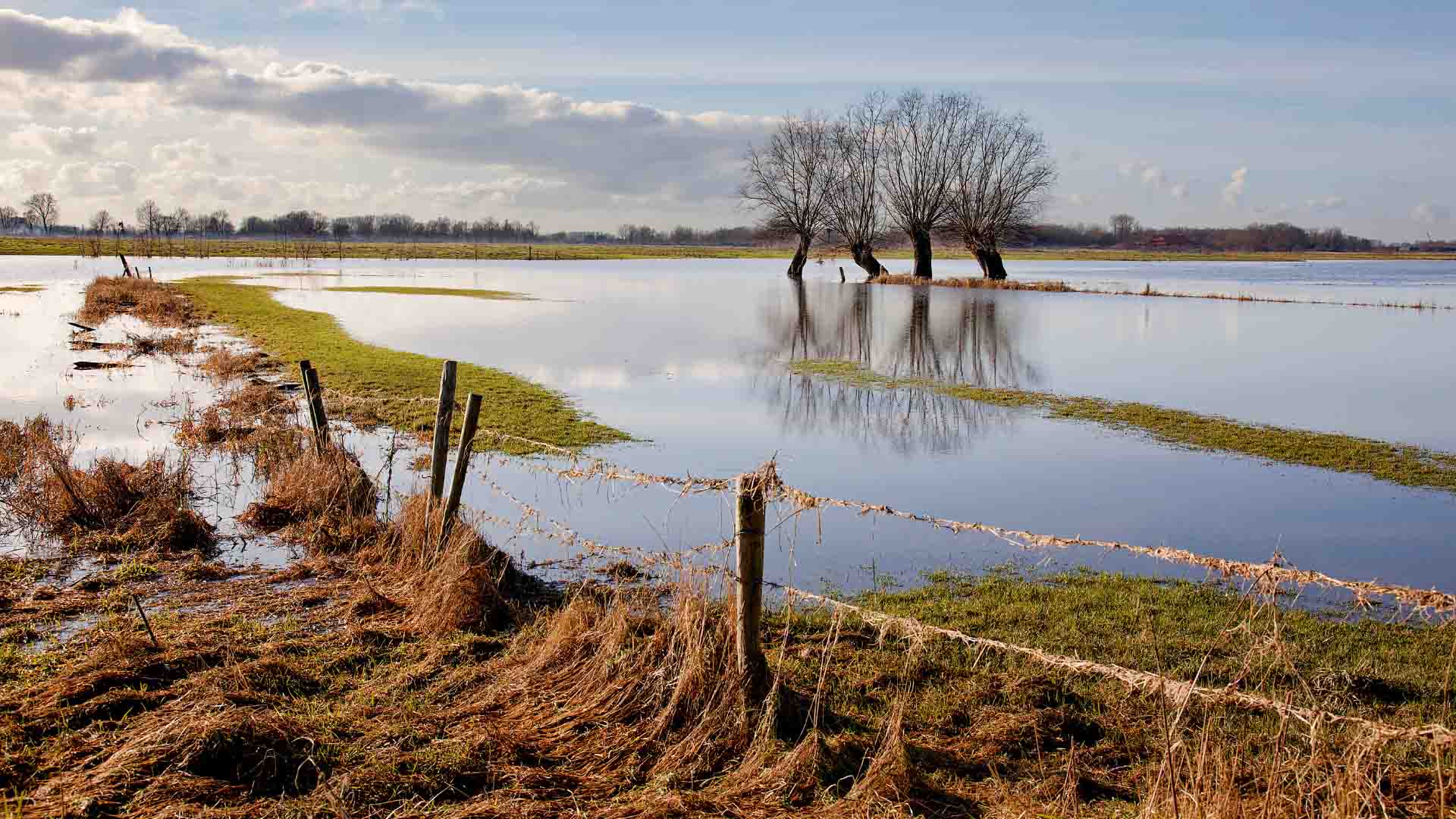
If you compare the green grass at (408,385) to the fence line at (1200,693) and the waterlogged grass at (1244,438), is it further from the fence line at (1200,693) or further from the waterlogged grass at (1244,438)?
the fence line at (1200,693)

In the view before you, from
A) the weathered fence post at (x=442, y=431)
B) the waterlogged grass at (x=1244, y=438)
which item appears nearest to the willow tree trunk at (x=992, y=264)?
the waterlogged grass at (x=1244, y=438)

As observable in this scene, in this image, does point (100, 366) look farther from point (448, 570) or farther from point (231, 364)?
point (448, 570)

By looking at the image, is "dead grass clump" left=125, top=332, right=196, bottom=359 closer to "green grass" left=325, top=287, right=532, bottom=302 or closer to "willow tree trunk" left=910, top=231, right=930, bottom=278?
"green grass" left=325, top=287, right=532, bottom=302

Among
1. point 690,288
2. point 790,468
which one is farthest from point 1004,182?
point 790,468

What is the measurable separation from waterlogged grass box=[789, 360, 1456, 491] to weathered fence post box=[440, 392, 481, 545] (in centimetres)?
1273

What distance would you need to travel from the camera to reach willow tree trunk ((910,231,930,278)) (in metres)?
78.2

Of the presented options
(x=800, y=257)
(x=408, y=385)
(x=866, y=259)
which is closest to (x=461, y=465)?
(x=408, y=385)

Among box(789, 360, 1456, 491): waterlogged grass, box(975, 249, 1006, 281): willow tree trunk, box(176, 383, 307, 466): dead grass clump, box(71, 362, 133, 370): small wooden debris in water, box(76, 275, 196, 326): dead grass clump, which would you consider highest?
box(975, 249, 1006, 281): willow tree trunk

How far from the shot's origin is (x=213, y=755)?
539 cm

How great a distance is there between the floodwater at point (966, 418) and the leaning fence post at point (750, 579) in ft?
2.10

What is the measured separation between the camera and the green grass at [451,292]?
184 feet

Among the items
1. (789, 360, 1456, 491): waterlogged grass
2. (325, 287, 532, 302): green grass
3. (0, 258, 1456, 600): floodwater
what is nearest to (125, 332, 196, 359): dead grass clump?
(0, 258, 1456, 600): floodwater

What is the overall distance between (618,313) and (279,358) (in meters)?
20.4

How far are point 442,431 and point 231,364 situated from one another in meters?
17.4
